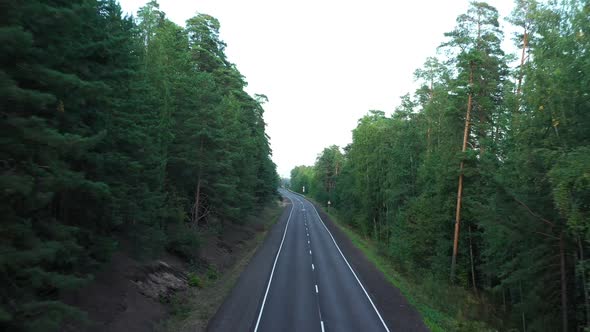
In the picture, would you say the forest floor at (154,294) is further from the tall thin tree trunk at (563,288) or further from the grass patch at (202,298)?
the tall thin tree trunk at (563,288)

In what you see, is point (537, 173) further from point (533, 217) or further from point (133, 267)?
point (133, 267)

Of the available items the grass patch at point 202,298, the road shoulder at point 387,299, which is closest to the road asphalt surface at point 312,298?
the road shoulder at point 387,299

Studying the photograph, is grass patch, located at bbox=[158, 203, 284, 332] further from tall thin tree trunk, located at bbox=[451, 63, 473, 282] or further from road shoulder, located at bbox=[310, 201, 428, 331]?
tall thin tree trunk, located at bbox=[451, 63, 473, 282]

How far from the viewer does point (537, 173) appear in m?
13.1

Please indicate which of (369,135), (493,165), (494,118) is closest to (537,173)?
(493,165)

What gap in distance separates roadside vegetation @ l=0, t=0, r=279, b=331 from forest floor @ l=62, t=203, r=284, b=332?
804 millimetres

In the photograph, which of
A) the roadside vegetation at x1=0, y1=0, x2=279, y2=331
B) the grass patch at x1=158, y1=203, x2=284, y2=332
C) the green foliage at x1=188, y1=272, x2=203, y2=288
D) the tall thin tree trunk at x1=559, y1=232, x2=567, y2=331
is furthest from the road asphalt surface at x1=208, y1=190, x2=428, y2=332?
the tall thin tree trunk at x1=559, y1=232, x2=567, y2=331

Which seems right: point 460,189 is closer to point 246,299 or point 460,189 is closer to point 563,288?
point 563,288

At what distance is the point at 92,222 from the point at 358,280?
1577 centimetres

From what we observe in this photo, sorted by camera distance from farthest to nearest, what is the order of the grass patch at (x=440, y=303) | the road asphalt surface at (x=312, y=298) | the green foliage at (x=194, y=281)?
the green foliage at (x=194, y=281) → the grass patch at (x=440, y=303) → the road asphalt surface at (x=312, y=298)

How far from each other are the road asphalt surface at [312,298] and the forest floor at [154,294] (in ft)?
3.72

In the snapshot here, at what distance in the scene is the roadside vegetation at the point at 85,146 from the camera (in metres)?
7.11

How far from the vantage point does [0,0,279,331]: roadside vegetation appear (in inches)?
280

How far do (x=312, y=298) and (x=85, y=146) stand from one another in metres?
14.1
